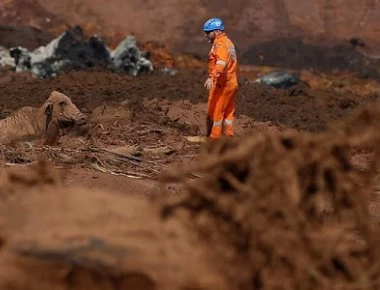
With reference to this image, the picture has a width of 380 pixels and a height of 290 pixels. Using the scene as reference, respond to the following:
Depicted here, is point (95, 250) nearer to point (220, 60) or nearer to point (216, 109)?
point (220, 60)

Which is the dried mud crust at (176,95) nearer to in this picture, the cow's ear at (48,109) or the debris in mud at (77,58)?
the debris in mud at (77,58)

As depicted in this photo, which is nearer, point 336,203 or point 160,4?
point 336,203

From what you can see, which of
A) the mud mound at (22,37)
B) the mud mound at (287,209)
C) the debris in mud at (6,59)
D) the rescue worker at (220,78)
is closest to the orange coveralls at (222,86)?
the rescue worker at (220,78)

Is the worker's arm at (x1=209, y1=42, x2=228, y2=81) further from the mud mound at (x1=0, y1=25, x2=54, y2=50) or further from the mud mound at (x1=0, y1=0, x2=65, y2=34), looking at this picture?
the mud mound at (x1=0, y1=0, x2=65, y2=34)

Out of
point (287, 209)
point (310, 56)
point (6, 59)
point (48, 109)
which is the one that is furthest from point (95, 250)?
point (310, 56)

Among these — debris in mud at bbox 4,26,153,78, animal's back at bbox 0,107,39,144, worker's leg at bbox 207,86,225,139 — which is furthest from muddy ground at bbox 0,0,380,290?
debris in mud at bbox 4,26,153,78

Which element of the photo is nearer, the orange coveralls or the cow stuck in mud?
the orange coveralls

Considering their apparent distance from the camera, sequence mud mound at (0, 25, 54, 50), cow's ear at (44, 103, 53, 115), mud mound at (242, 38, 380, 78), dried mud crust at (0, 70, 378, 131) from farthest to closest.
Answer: mud mound at (242, 38, 380, 78), mud mound at (0, 25, 54, 50), dried mud crust at (0, 70, 378, 131), cow's ear at (44, 103, 53, 115)

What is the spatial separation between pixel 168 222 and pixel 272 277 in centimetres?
59

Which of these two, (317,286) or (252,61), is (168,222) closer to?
(317,286)

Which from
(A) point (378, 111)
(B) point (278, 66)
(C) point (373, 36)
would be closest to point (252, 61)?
(B) point (278, 66)

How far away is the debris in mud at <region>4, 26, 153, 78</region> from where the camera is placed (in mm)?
24281

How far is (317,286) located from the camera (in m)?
5.23

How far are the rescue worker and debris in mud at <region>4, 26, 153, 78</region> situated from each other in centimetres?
1048
